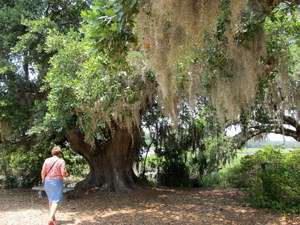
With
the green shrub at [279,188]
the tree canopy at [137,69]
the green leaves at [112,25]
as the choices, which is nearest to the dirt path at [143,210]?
the green shrub at [279,188]

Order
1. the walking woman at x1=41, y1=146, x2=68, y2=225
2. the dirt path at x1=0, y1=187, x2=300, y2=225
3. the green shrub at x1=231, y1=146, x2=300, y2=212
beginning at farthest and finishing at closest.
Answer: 1. the green shrub at x1=231, y1=146, x2=300, y2=212
2. the dirt path at x1=0, y1=187, x2=300, y2=225
3. the walking woman at x1=41, y1=146, x2=68, y2=225

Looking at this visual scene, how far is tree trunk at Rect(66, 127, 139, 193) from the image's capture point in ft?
24.4

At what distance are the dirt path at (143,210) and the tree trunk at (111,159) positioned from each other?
40 cm

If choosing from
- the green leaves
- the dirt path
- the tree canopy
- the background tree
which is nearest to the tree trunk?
the tree canopy

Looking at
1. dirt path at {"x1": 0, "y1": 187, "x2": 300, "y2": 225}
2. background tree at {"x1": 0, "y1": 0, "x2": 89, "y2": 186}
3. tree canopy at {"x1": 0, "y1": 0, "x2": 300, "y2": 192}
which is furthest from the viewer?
background tree at {"x1": 0, "y1": 0, "x2": 89, "y2": 186}

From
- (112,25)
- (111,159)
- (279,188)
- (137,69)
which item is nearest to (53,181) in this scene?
(137,69)

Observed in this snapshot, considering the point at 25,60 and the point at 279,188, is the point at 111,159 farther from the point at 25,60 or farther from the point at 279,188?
the point at 279,188

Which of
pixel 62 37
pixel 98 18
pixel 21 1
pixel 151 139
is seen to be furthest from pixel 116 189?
pixel 21 1

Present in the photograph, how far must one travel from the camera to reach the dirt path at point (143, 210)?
471 centimetres

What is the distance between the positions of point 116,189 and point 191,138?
3.52m

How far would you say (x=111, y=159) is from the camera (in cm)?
774

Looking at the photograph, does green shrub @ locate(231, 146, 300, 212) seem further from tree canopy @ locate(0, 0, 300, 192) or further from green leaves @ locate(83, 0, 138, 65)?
green leaves @ locate(83, 0, 138, 65)

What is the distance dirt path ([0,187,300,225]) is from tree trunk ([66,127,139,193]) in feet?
1.32

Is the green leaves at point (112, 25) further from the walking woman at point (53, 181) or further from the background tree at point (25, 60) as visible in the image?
the background tree at point (25, 60)
